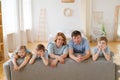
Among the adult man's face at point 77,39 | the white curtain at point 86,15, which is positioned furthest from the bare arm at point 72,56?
the white curtain at point 86,15

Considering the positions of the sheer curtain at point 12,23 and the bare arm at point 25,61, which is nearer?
the bare arm at point 25,61

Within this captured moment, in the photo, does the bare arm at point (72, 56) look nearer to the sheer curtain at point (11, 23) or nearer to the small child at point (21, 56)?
the small child at point (21, 56)

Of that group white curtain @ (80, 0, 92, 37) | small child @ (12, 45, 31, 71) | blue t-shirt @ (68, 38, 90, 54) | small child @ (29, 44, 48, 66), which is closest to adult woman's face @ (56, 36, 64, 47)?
blue t-shirt @ (68, 38, 90, 54)

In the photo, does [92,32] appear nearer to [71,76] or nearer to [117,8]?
[117,8]

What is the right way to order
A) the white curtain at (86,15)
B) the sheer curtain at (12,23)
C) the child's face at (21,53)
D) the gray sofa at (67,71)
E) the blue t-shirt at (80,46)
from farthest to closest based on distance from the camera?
the white curtain at (86,15)
the sheer curtain at (12,23)
the blue t-shirt at (80,46)
the child's face at (21,53)
the gray sofa at (67,71)

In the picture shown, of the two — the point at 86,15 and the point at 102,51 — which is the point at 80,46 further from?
the point at 86,15

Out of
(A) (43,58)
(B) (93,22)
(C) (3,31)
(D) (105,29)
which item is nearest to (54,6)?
(B) (93,22)

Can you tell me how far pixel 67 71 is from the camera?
307cm

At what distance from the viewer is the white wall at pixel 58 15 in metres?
9.75

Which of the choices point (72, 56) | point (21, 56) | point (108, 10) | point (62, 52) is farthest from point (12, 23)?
point (108, 10)

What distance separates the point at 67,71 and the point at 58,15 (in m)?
6.95

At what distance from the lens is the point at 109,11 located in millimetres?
9734

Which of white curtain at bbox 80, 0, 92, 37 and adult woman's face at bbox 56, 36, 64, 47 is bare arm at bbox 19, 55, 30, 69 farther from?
white curtain at bbox 80, 0, 92, 37

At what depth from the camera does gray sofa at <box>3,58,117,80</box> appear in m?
3.02
